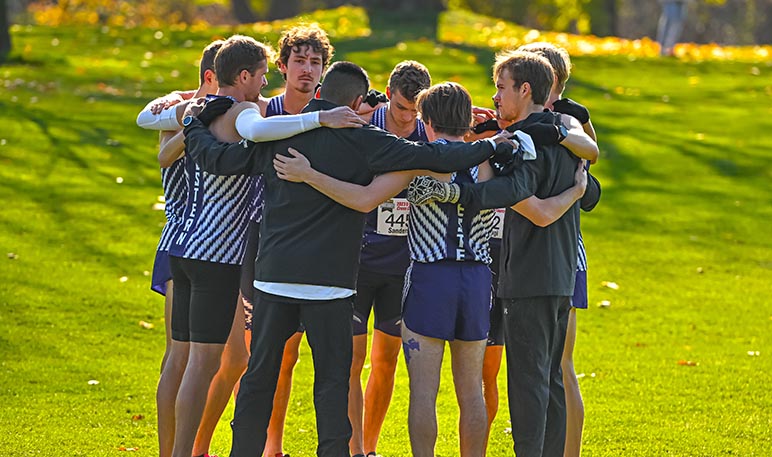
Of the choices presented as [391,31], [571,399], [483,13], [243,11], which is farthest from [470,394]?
[243,11]

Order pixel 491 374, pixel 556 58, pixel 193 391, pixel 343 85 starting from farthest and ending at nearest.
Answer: pixel 491 374 < pixel 556 58 < pixel 193 391 < pixel 343 85

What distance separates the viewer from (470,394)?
17.5ft

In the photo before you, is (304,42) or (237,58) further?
(304,42)

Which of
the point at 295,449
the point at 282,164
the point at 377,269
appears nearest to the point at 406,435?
the point at 295,449

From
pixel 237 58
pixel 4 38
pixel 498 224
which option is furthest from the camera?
pixel 4 38

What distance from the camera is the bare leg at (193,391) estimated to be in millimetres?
5449

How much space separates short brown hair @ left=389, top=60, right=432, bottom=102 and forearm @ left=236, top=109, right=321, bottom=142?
2.90 ft

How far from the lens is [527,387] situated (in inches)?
206

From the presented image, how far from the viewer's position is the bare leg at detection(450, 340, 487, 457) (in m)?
5.33

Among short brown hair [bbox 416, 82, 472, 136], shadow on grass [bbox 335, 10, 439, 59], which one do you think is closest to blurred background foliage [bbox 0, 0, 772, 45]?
shadow on grass [bbox 335, 10, 439, 59]

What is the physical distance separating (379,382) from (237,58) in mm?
1884

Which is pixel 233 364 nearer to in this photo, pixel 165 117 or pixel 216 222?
pixel 216 222

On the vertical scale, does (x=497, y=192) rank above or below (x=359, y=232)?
above

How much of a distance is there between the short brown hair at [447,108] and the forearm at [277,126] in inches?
21.1
